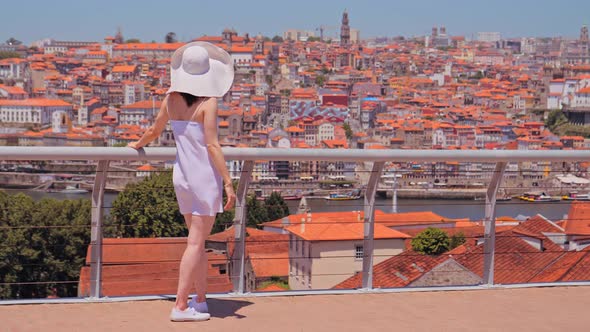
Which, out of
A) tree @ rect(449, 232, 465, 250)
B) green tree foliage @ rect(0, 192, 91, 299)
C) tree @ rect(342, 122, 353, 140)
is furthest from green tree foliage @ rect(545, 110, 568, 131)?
green tree foliage @ rect(0, 192, 91, 299)

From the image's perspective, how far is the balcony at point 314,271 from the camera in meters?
2.18

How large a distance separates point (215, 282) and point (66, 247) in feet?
2.00

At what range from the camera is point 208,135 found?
6.81 feet

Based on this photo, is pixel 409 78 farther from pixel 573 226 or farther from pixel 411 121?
pixel 573 226

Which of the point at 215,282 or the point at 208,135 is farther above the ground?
the point at 208,135

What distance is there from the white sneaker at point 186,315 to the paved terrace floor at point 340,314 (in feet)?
0.04

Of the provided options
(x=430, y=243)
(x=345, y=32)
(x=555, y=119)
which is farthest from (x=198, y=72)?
(x=345, y=32)

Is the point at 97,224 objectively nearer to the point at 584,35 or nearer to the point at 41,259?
the point at 41,259

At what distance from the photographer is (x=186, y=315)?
6.91ft

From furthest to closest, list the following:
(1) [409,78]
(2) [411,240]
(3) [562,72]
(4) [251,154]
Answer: (1) [409,78] → (3) [562,72] → (2) [411,240] → (4) [251,154]

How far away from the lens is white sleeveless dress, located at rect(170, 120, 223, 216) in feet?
6.86

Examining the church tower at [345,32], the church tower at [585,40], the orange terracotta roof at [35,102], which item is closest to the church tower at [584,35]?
the church tower at [585,40]

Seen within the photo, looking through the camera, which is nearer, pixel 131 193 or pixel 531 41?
pixel 131 193

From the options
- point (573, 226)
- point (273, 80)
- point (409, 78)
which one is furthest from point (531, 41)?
point (573, 226)
